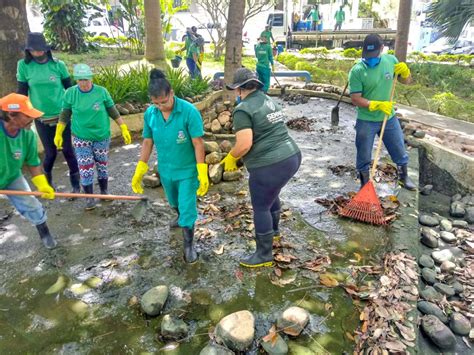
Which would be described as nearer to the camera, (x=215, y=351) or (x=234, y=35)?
(x=215, y=351)

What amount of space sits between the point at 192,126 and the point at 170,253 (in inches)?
52.2

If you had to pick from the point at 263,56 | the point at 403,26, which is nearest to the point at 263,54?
the point at 263,56

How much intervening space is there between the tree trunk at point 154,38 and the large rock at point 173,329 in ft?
36.2

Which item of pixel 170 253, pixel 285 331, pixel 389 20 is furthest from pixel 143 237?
pixel 389 20

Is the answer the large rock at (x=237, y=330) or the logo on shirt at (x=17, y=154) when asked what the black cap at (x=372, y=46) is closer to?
the large rock at (x=237, y=330)

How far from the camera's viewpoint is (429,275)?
3.62 m

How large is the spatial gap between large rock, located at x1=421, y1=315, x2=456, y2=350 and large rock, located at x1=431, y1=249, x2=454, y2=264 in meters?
1.20

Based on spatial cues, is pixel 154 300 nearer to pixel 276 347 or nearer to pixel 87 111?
pixel 276 347

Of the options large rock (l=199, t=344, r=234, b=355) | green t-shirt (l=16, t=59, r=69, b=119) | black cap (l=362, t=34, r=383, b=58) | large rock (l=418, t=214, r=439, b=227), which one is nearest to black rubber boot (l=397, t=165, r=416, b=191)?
large rock (l=418, t=214, r=439, b=227)

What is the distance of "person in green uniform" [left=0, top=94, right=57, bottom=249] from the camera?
2828 millimetres

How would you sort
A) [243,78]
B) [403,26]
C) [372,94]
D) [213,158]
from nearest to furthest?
[243,78], [372,94], [213,158], [403,26]

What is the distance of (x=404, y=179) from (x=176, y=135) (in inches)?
132

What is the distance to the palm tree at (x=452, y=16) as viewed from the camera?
8070 millimetres

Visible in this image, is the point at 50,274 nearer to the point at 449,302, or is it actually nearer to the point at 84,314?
the point at 84,314
